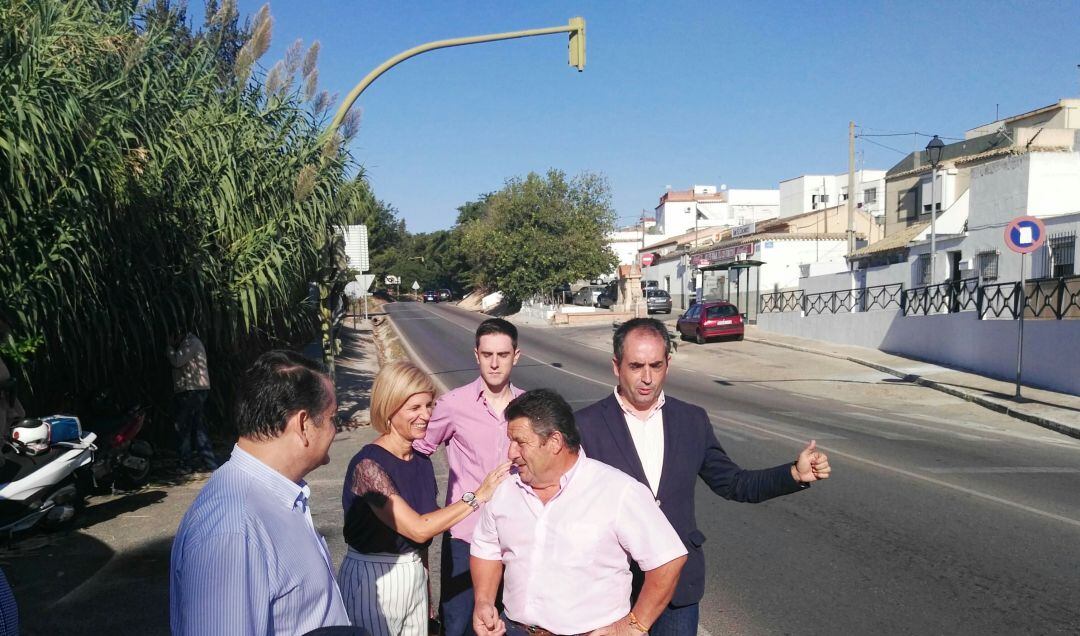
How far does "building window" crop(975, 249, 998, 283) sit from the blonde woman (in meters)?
23.4

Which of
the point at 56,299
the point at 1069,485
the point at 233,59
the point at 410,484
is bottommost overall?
the point at 1069,485

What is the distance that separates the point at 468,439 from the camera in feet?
12.3

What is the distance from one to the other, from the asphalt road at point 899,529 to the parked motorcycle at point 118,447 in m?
5.54

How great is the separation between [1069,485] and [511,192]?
5116 cm

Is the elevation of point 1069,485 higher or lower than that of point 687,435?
lower

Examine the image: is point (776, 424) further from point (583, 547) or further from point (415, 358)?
point (415, 358)

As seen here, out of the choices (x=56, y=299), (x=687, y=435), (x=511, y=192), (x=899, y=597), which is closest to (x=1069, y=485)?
(x=899, y=597)

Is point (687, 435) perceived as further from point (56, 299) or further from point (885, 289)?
point (885, 289)

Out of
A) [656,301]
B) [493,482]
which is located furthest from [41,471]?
[656,301]

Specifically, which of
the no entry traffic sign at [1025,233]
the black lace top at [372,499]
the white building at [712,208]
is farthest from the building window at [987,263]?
→ the white building at [712,208]

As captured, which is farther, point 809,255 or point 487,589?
point 809,255

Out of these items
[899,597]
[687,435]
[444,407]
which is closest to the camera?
[687,435]

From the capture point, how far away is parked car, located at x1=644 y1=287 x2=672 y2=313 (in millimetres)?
46750

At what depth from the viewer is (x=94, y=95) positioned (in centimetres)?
738
